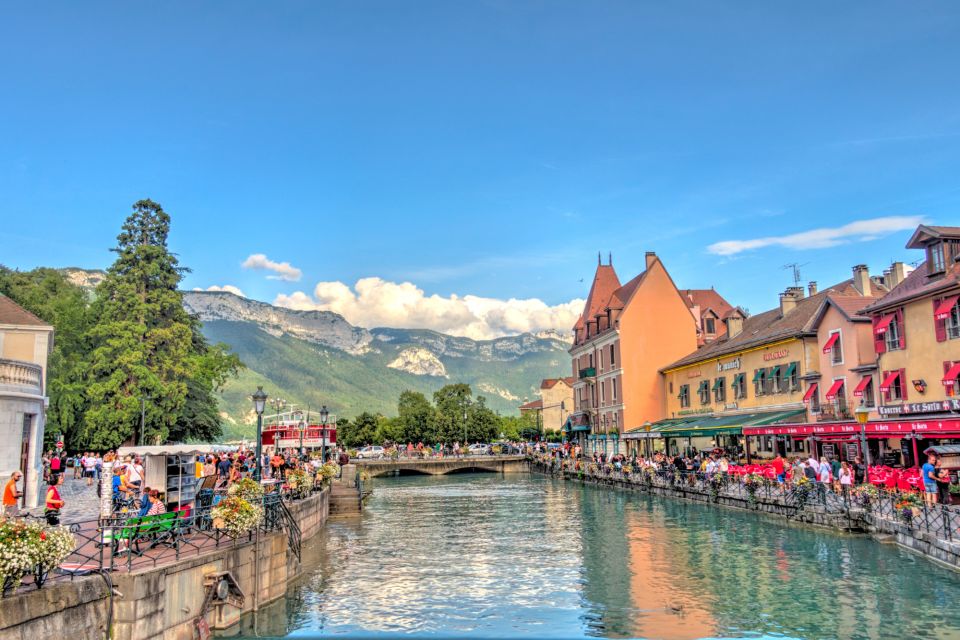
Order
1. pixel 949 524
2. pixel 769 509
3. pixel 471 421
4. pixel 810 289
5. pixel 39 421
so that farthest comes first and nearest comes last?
pixel 471 421, pixel 810 289, pixel 769 509, pixel 39 421, pixel 949 524

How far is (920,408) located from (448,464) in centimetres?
6117

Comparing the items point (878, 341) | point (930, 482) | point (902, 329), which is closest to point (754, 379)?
point (878, 341)

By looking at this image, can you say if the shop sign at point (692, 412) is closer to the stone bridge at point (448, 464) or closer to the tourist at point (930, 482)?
the stone bridge at point (448, 464)

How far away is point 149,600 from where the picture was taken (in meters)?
13.4

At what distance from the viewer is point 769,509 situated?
1332 inches

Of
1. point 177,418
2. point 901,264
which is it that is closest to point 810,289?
point 901,264

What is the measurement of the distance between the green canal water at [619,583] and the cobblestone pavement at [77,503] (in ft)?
23.3

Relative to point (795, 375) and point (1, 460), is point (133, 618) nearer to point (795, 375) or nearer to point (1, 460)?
point (1, 460)

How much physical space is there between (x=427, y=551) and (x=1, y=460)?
14858 mm

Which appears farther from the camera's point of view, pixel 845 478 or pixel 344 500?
pixel 344 500

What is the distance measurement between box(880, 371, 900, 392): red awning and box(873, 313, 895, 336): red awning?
2.10m

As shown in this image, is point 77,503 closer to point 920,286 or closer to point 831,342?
point 920,286

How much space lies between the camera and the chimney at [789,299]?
5191cm

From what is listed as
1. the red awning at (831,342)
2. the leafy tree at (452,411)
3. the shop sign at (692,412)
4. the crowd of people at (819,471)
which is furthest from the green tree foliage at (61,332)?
the leafy tree at (452,411)
